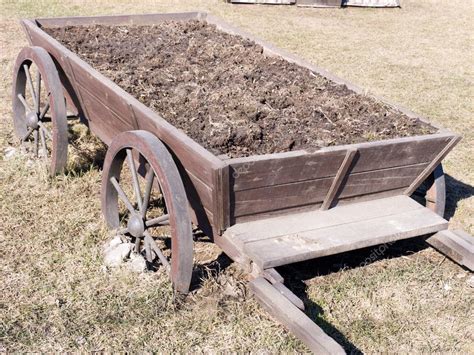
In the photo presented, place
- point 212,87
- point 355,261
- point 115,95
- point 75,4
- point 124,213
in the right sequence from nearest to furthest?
point 115,95, point 355,261, point 124,213, point 212,87, point 75,4

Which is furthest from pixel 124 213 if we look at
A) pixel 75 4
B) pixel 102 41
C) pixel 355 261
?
pixel 75 4

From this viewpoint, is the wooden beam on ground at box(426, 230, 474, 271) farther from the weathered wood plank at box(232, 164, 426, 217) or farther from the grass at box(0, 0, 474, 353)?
the weathered wood plank at box(232, 164, 426, 217)

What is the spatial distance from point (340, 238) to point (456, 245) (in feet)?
2.64

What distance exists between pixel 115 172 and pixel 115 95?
0.46 meters

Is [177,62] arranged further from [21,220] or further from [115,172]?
[21,220]

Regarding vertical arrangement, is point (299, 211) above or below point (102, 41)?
below

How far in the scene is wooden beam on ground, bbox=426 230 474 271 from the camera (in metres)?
2.93

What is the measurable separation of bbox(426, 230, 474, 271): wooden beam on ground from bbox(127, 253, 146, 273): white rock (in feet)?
5.57

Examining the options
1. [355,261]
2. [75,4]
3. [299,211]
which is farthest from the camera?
[75,4]

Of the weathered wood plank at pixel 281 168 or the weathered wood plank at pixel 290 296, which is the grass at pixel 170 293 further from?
the weathered wood plank at pixel 281 168

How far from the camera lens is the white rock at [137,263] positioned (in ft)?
9.58

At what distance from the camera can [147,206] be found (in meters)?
2.93

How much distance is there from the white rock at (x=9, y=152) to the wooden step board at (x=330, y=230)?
2432 millimetres

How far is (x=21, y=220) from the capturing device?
11.1 ft
